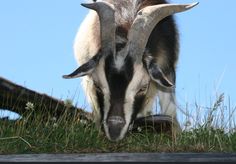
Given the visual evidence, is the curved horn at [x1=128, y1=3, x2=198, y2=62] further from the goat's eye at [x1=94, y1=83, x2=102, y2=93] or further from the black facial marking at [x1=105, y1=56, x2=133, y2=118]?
the goat's eye at [x1=94, y1=83, x2=102, y2=93]

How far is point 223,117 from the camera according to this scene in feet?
28.2

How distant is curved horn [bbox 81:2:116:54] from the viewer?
9875mm

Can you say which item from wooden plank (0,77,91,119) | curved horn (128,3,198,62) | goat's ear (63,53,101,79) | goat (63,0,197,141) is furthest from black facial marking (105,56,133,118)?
wooden plank (0,77,91,119)

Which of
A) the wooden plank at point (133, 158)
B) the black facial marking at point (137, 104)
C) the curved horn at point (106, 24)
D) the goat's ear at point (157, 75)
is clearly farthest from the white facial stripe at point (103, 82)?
the wooden plank at point (133, 158)

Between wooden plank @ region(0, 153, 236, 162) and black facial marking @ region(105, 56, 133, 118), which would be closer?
wooden plank @ region(0, 153, 236, 162)

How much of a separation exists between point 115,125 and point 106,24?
1760mm

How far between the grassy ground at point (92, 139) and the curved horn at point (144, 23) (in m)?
1.69

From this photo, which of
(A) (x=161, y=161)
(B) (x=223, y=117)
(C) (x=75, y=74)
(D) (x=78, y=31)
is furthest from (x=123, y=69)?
(A) (x=161, y=161)

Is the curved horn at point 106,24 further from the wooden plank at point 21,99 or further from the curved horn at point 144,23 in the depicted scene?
the wooden plank at point 21,99

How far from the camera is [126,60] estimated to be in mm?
9664

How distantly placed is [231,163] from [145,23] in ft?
16.7

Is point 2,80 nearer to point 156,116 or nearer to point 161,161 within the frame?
point 156,116

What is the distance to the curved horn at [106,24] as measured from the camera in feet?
32.4

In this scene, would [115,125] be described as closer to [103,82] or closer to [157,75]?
[103,82]
